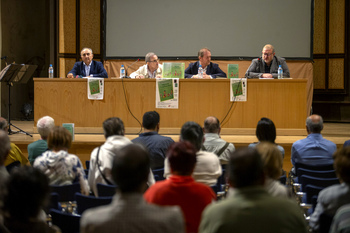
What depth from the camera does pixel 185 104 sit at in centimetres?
702

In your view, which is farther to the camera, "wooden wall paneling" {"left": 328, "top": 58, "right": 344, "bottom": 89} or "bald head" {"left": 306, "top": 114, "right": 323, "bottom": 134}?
"wooden wall paneling" {"left": 328, "top": 58, "right": 344, "bottom": 89}

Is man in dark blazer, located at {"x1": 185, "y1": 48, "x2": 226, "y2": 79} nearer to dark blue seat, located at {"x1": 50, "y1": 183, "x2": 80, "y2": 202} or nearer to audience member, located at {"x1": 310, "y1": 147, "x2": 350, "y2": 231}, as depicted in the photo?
dark blue seat, located at {"x1": 50, "y1": 183, "x2": 80, "y2": 202}

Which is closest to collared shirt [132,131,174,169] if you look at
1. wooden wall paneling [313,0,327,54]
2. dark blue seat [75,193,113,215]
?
dark blue seat [75,193,113,215]

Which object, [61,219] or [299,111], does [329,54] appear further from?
[61,219]

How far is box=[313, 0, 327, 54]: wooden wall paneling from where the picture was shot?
10.7 meters

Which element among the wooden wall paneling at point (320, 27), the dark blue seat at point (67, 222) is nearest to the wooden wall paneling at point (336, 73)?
the wooden wall paneling at point (320, 27)

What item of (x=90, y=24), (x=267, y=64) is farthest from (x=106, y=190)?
(x=90, y=24)

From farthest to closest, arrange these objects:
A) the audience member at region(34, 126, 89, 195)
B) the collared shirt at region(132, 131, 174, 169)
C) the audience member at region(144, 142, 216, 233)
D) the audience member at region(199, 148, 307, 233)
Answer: the collared shirt at region(132, 131, 174, 169)
the audience member at region(34, 126, 89, 195)
the audience member at region(144, 142, 216, 233)
the audience member at region(199, 148, 307, 233)

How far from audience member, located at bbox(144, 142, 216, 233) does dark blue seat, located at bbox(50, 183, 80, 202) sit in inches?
36.7

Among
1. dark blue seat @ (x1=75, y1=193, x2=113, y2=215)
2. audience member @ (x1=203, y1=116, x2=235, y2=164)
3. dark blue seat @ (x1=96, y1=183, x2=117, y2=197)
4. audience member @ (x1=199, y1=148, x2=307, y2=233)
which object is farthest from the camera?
audience member @ (x1=203, y1=116, x2=235, y2=164)

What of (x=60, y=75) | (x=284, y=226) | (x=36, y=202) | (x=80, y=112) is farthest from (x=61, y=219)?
(x=60, y=75)

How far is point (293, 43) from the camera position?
33.9ft

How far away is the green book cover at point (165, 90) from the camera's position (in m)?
6.98

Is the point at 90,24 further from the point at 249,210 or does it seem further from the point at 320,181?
the point at 249,210
